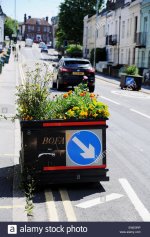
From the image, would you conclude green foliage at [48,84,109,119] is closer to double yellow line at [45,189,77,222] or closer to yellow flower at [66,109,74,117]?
yellow flower at [66,109,74,117]

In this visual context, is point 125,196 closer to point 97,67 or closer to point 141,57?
point 141,57

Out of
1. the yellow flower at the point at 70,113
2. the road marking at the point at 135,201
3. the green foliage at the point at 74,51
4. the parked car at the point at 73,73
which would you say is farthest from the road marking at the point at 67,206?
the green foliage at the point at 74,51

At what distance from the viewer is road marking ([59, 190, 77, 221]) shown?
6.13 meters

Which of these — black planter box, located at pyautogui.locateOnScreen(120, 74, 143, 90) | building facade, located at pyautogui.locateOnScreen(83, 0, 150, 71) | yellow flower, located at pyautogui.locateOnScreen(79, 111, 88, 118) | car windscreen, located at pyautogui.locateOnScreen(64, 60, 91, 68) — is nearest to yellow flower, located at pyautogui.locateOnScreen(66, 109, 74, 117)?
yellow flower, located at pyautogui.locateOnScreen(79, 111, 88, 118)

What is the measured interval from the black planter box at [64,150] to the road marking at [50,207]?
19 cm

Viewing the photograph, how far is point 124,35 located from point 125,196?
5344 centimetres

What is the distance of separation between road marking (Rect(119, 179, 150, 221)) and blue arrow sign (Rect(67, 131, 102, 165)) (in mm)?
705

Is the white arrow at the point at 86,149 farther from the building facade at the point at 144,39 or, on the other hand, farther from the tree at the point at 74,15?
the tree at the point at 74,15

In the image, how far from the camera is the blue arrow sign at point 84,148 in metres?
7.38

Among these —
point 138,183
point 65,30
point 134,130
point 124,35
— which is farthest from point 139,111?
point 65,30

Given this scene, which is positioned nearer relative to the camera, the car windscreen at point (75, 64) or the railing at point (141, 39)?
the car windscreen at point (75, 64)

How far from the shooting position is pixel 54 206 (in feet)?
21.6

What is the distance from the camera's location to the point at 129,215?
627cm

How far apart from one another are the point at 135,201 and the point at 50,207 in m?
1.24
